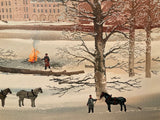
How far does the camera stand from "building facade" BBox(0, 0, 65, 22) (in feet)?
6.49

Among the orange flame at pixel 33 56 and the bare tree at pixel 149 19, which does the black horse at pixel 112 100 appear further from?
the orange flame at pixel 33 56

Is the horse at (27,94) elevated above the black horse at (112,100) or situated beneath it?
elevated above

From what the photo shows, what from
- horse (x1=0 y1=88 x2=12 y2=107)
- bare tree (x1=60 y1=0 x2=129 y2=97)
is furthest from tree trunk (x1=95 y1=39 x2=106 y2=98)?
horse (x1=0 y1=88 x2=12 y2=107)

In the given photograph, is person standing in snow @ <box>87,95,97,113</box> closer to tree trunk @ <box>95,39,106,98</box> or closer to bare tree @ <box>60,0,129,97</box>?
tree trunk @ <box>95,39,106,98</box>

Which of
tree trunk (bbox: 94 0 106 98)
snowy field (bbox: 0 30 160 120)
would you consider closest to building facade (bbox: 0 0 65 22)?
snowy field (bbox: 0 30 160 120)

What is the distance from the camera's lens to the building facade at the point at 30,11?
198 cm

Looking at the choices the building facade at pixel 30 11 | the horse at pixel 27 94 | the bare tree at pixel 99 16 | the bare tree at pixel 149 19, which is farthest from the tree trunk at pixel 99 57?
the horse at pixel 27 94

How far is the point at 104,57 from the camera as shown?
206 centimetres

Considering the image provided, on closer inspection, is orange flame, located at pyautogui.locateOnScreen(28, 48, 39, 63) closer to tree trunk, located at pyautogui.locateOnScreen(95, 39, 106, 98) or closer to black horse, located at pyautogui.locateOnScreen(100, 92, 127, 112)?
tree trunk, located at pyautogui.locateOnScreen(95, 39, 106, 98)

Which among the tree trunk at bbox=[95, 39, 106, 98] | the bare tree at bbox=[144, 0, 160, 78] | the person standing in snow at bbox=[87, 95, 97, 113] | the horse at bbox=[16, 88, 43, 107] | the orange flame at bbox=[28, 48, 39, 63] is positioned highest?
the bare tree at bbox=[144, 0, 160, 78]

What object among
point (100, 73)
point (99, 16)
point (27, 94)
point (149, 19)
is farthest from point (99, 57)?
point (27, 94)

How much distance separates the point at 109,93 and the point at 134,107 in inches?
11.8

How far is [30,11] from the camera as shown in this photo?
2.02m

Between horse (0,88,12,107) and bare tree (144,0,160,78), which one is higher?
bare tree (144,0,160,78)
